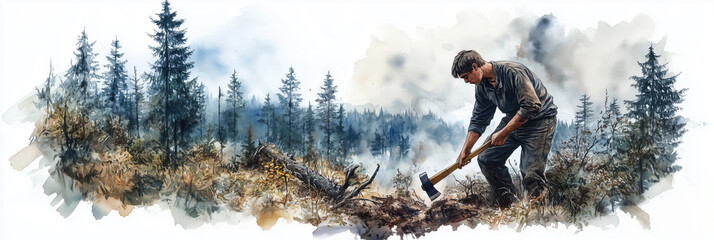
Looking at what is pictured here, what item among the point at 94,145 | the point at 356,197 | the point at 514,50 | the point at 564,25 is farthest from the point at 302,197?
the point at 564,25

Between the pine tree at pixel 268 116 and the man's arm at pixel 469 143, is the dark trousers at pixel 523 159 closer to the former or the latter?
the man's arm at pixel 469 143

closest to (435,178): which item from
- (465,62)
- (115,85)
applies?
(465,62)

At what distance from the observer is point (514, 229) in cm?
539

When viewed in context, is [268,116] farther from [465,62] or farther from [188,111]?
[465,62]

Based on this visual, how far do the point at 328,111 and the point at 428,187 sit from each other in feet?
4.69

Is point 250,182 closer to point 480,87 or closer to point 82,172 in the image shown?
point 82,172

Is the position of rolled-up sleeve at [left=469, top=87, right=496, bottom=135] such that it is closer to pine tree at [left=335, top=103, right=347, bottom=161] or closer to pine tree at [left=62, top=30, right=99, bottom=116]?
→ pine tree at [left=335, top=103, right=347, bottom=161]

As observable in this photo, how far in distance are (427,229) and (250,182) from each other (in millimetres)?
2039

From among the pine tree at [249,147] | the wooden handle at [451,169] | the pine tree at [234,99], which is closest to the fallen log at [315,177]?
the pine tree at [249,147]

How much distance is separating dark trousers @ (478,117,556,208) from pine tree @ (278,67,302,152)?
2.13m

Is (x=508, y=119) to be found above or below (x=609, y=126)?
above

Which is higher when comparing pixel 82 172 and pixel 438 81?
pixel 438 81

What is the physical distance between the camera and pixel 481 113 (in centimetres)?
545

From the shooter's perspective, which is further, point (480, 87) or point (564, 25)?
point (564, 25)
